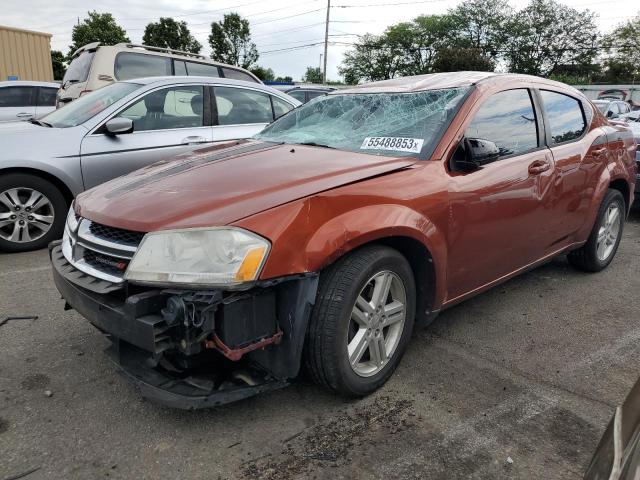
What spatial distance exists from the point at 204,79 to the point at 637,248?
16.1 ft

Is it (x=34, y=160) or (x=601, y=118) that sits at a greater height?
(x=601, y=118)

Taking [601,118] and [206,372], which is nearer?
[206,372]

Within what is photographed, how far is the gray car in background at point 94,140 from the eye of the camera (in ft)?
15.2

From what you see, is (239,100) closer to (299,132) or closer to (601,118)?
(299,132)

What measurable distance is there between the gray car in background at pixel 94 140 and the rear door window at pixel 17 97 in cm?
615

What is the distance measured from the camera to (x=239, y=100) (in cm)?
590

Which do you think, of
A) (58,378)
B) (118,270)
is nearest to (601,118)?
(118,270)

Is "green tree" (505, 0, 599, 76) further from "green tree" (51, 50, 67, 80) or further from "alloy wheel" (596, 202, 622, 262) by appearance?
"alloy wheel" (596, 202, 622, 262)

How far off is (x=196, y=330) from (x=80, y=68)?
7107 mm

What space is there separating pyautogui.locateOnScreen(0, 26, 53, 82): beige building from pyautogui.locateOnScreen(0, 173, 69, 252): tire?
14384 mm

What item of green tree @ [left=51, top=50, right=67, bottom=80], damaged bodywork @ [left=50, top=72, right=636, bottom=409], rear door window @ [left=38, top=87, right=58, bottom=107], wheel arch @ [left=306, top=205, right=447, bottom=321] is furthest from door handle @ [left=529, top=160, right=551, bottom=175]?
green tree @ [left=51, top=50, right=67, bottom=80]

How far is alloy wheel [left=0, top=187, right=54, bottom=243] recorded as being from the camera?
4594 mm

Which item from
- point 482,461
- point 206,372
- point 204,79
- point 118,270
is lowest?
point 482,461

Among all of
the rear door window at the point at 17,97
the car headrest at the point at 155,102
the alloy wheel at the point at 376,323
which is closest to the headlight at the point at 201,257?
the alloy wheel at the point at 376,323
